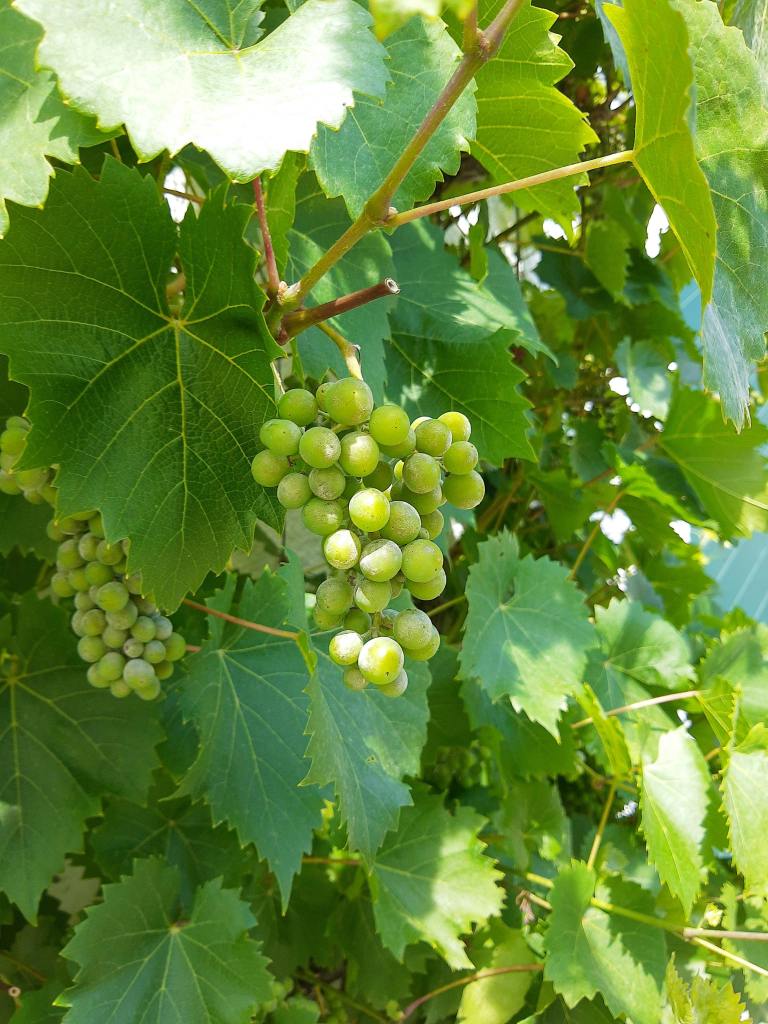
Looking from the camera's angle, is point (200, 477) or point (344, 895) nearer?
point (200, 477)

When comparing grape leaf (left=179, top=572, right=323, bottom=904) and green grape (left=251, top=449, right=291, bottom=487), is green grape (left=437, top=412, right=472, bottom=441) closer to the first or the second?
green grape (left=251, top=449, right=291, bottom=487)

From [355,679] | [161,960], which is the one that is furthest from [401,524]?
[161,960]

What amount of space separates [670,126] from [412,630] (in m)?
0.44

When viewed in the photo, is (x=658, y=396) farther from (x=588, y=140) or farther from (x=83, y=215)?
(x=83, y=215)

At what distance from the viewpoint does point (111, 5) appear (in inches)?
23.6

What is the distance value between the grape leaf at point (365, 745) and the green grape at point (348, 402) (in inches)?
11.0

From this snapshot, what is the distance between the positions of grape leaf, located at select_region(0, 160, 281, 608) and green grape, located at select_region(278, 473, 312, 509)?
94 mm

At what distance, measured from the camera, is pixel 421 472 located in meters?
0.67

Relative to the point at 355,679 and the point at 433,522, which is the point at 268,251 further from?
the point at 355,679

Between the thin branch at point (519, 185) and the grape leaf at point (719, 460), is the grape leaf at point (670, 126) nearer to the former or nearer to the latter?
the thin branch at point (519, 185)

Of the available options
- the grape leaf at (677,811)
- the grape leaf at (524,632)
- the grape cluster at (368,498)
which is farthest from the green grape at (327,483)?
the grape leaf at (677,811)

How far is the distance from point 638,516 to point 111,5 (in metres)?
1.74

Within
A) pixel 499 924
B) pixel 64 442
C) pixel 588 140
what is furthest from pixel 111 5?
pixel 499 924

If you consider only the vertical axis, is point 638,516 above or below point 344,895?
above
